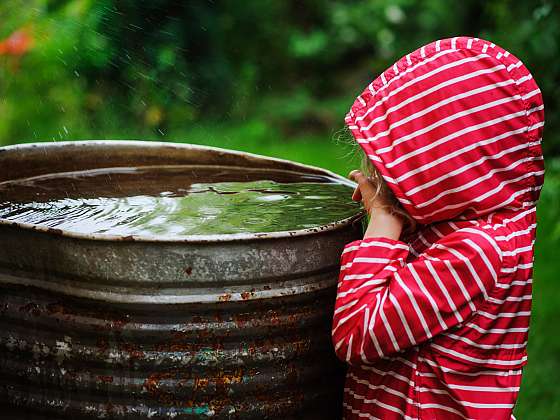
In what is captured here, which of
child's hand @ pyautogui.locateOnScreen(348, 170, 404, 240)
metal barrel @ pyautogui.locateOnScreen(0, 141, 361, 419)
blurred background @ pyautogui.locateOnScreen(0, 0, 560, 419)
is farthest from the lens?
blurred background @ pyautogui.locateOnScreen(0, 0, 560, 419)

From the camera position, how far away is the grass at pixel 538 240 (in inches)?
139

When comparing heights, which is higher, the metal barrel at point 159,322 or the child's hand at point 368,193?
the child's hand at point 368,193

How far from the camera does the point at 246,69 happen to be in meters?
8.31

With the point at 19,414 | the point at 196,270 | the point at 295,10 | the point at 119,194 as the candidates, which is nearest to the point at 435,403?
the point at 196,270

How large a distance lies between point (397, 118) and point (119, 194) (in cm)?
91

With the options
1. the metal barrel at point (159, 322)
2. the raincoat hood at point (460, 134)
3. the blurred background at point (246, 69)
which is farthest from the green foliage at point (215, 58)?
the metal barrel at point (159, 322)

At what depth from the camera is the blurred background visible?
13.9ft

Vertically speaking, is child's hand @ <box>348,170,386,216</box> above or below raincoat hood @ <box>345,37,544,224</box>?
below

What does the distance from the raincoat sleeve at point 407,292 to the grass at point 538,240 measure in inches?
13.4

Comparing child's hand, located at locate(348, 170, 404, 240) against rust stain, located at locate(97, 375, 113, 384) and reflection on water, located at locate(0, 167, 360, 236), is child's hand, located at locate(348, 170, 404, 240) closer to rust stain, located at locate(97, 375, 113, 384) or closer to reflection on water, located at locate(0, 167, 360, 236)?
reflection on water, located at locate(0, 167, 360, 236)

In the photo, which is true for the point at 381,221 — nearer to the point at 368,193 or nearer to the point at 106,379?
the point at 368,193

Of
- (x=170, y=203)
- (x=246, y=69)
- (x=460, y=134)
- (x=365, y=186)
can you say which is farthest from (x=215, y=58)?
(x=460, y=134)

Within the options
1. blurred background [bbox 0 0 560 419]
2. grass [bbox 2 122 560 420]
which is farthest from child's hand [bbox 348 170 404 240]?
blurred background [bbox 0 0 560 419]

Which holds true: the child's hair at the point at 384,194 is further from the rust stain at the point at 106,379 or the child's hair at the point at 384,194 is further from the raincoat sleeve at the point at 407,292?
the rust stain at the point at 106,379
